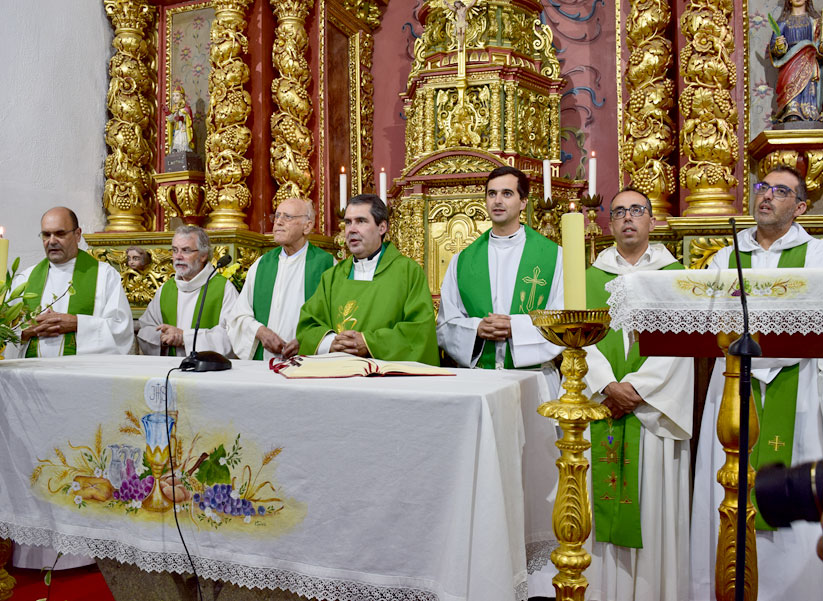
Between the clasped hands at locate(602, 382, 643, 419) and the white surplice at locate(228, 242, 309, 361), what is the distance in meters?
1.95

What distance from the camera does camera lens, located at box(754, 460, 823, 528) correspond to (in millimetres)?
1120

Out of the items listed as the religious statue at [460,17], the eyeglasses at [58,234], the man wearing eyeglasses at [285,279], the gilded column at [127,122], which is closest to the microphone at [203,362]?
the man wearing eyeglasses at [285,279]

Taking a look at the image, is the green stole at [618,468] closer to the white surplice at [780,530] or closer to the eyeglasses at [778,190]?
the white surplice at [780,530]

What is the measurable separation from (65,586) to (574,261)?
3.19m

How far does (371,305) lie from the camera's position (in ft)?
12.0

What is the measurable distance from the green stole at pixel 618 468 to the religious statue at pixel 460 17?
2.84m

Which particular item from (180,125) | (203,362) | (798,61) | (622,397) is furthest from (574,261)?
(180,125)

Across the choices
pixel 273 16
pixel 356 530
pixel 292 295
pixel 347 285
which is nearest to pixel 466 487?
pixel 356 530

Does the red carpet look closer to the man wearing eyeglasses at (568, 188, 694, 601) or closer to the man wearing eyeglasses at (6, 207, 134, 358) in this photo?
the man wearing eyeglasses at (6, 207, 134, 358)

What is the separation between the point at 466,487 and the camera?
218 cm

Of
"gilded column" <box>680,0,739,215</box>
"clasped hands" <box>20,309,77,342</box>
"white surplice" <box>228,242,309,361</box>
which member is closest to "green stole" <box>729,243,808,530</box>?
"gilded column" <box>680,0,739,215</box>

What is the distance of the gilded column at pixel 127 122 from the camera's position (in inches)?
254

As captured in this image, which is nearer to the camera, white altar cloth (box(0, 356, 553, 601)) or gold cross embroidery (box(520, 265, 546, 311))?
white altar cloth (box(0, 356, 553, 601))

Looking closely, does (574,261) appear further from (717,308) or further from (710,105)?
(710,105)
